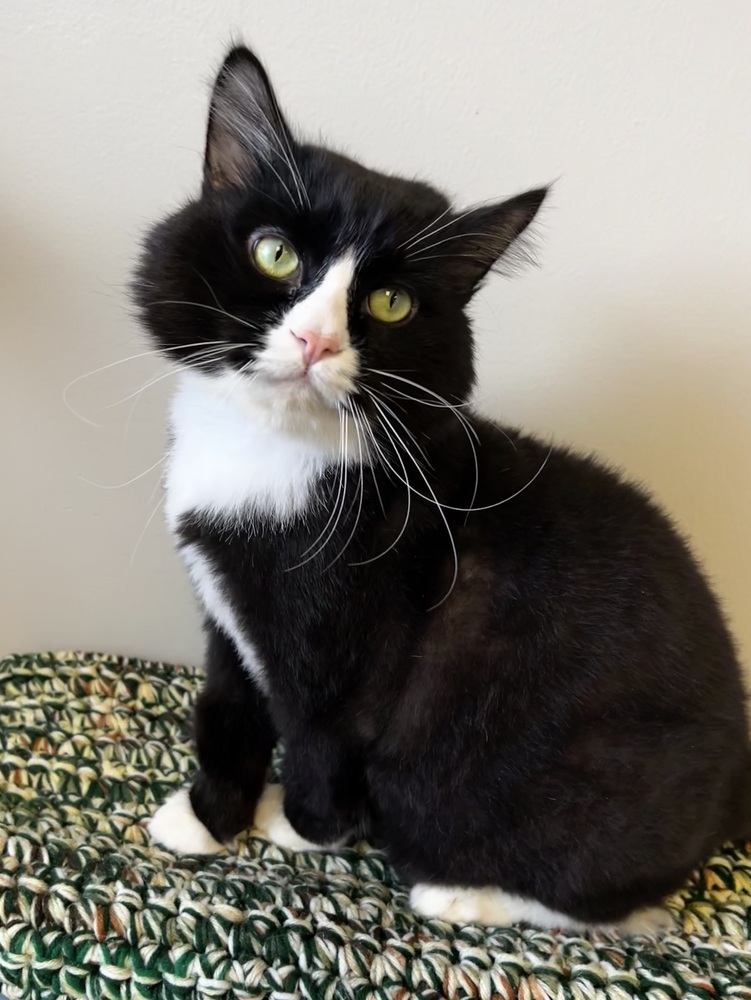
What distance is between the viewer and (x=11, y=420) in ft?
3.66

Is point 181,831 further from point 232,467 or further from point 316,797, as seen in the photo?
point 232,467

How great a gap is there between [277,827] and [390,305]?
66 cm

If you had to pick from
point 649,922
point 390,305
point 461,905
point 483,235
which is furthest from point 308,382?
point 649,922

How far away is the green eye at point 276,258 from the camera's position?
2.30 feet

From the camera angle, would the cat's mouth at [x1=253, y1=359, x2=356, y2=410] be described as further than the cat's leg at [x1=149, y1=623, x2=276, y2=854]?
No

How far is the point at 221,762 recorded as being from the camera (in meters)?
0.95

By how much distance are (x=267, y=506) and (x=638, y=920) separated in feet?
2.12

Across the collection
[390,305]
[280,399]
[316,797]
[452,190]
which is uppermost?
[452,190]

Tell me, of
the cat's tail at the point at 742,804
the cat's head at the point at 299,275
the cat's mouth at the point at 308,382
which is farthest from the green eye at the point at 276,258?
the cat's tail at the point at 742,804

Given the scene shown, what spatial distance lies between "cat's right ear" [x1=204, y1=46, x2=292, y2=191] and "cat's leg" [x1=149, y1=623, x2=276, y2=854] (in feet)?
1.78

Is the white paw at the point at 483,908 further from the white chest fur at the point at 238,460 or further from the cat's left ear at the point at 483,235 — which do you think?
the cat's left ear at the point at 483,235

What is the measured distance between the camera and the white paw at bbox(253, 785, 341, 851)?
3.11 ft

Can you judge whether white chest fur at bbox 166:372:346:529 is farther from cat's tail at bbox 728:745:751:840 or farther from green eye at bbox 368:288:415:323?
cat's tail at bbox 728:745:751:840

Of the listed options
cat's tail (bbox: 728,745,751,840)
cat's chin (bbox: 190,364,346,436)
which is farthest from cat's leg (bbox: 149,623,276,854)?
cat's tail (bbox: 728,745,751,840)
